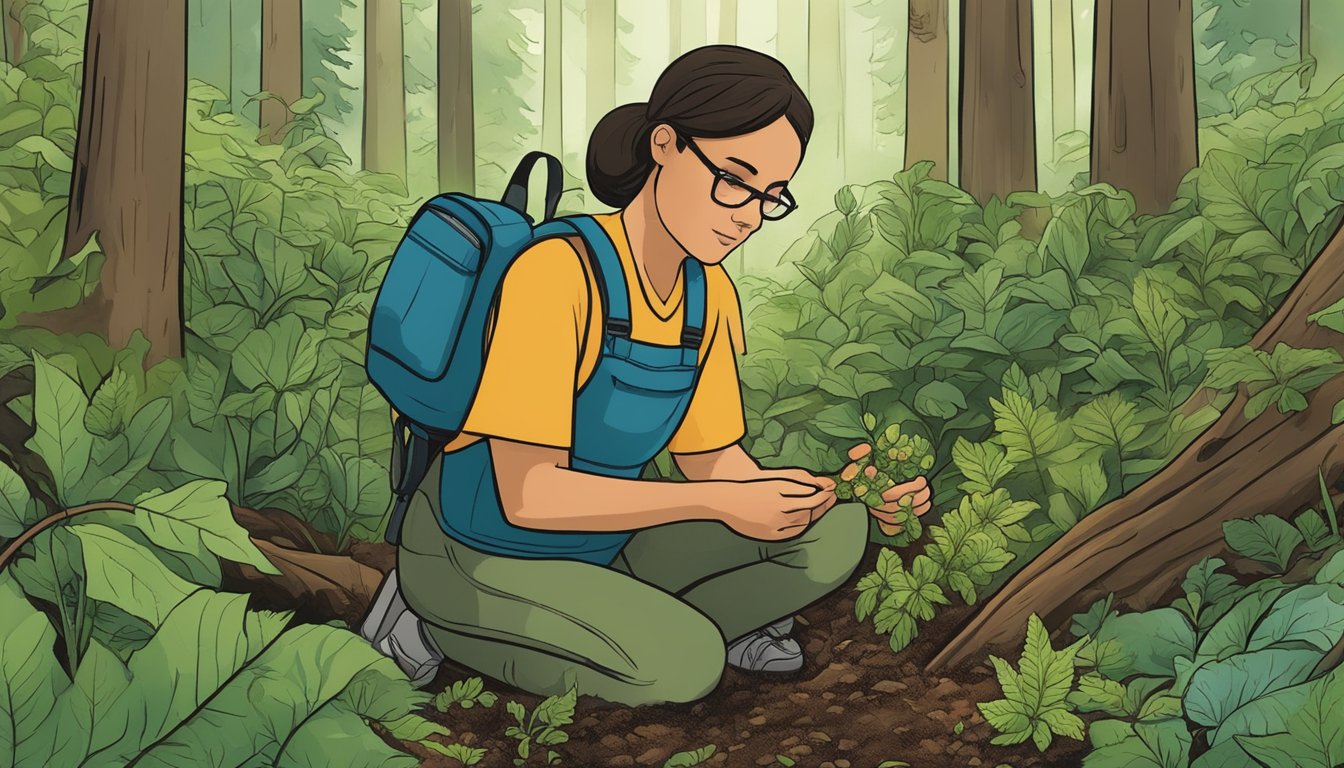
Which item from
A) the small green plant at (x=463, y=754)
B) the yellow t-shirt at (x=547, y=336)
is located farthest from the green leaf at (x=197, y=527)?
the small green plant at (x=463, y=754)

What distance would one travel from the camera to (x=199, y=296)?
7.04 feet

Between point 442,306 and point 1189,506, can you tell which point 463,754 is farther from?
point 1189,506

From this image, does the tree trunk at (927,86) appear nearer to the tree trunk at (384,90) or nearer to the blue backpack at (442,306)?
the blue backpack at (442,306)

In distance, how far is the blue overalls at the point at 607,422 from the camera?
2043mm

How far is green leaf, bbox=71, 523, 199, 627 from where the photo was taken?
2.00 metres

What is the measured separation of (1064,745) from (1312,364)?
1012 millimetres

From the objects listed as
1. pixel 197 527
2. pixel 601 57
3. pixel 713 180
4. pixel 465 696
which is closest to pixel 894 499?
pixel 713 180

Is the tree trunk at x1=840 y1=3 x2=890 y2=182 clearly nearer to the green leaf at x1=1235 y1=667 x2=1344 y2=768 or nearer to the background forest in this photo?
the background forest

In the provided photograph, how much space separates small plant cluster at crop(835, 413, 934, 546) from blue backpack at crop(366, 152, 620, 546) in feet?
2.17

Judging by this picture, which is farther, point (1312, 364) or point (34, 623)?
point (1312, 364)

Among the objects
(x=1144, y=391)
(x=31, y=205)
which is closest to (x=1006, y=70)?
(x=1144, y=391)

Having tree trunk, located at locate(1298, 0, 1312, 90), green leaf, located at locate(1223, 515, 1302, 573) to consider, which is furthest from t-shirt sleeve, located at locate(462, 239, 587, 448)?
tree trunk, located at locate(1298, 0, 1312, 90)

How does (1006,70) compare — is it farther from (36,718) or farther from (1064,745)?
(36,718)

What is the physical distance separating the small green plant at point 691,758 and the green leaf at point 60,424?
139 cm
